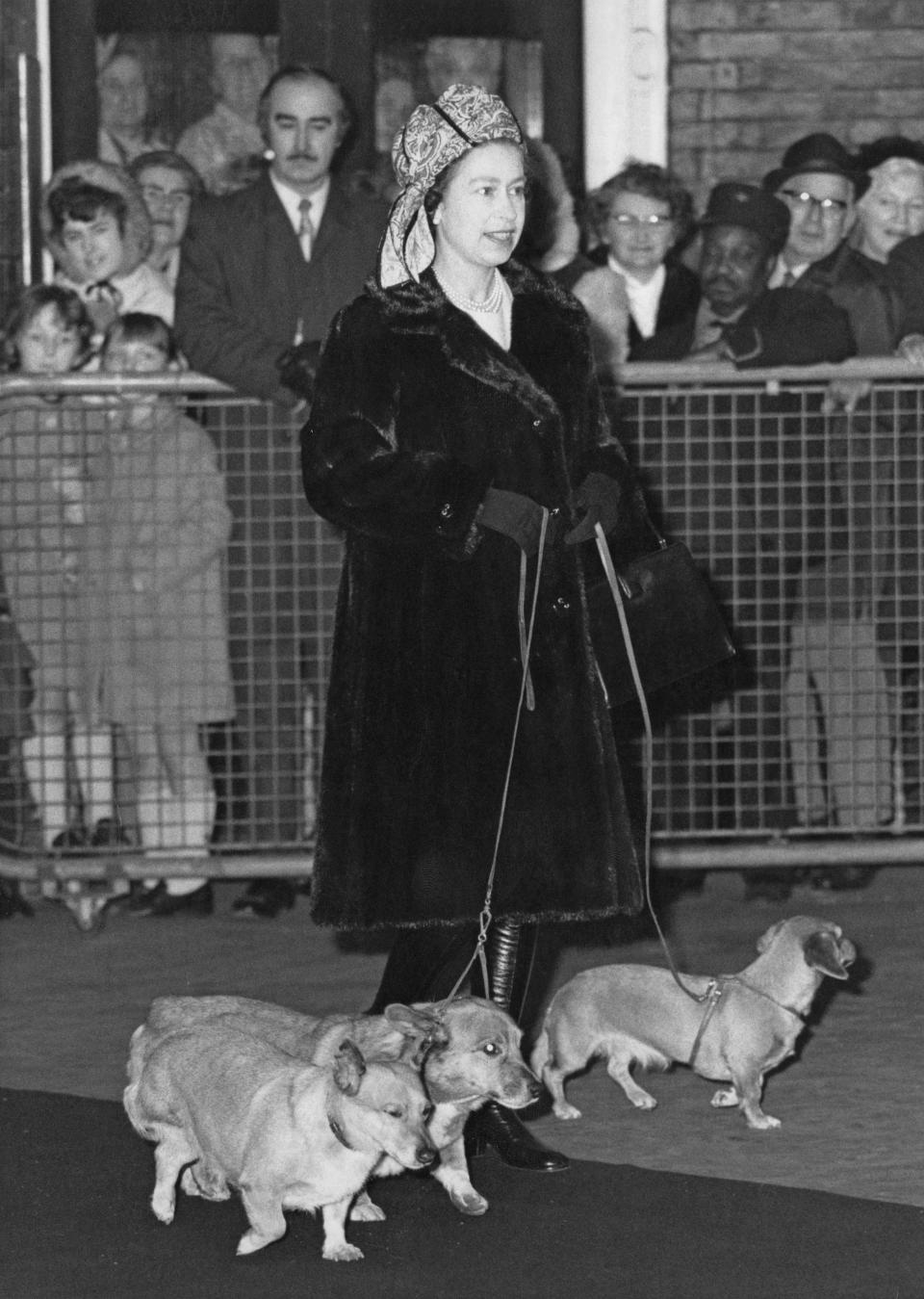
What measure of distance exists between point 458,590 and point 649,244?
3.53 m

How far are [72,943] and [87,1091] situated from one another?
5.16ft

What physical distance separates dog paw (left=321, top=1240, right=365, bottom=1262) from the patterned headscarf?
6.30 feet

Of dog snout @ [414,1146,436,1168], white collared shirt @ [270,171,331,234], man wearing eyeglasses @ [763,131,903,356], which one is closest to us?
dog snout @ [414,1146,436,1168]

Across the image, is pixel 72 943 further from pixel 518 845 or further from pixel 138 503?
pixel 518 845

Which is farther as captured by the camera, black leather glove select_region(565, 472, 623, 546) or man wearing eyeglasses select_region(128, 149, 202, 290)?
man wearing eyeglasses select_region(128, 149, 202, 290)

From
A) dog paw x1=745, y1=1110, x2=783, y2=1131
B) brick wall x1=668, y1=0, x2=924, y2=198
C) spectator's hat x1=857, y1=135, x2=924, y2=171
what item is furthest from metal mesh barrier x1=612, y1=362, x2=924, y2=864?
brick wall x1=668, y1=0, x2=924, y2=198

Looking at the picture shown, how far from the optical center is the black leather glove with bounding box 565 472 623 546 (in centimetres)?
511

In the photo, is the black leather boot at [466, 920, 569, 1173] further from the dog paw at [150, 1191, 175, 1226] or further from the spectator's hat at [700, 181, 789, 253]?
the spectator's hat at [700, 181, 789, 253]

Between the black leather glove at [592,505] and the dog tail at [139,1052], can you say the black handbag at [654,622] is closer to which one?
the black leather glove at [592,505]

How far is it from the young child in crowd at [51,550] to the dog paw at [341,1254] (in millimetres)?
3048

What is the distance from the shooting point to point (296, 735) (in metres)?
7.59

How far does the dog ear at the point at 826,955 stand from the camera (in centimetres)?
548

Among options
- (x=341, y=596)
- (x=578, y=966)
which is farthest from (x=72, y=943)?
(x=341, y=596)

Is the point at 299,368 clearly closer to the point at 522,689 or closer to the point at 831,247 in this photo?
the point at 831,247
